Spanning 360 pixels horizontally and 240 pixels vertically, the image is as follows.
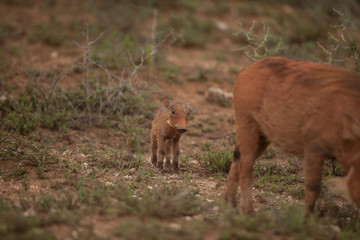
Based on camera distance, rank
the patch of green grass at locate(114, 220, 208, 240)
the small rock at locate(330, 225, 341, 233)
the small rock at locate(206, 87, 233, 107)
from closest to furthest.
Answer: the patch of green grass at locate(114, 220, 208, 240)
the small rock at locate(330, 225, 341, 233)
the small rock at locate(206, 87, 233, 107)

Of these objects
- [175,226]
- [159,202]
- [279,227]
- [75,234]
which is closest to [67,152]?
[159,202]

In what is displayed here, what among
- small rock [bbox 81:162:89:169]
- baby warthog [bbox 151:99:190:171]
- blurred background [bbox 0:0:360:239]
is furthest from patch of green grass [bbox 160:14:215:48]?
small rock [bbox 81:162:89:169]

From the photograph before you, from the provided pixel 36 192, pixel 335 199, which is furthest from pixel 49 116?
pixel 335 199

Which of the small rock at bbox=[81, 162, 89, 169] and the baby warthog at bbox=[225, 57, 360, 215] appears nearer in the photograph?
the baby warthog at bbox=[225, 57, 360, 215]

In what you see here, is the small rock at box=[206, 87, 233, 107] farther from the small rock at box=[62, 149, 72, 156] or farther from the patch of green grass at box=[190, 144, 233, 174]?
the small rock at box=[62, 149, 72, 156]

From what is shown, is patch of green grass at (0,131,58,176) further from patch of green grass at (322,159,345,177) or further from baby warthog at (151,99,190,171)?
patch of green grass at (322,159,345,177)

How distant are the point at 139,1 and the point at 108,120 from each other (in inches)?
297

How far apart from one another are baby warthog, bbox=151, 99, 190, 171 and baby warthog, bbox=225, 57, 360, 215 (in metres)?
1.38

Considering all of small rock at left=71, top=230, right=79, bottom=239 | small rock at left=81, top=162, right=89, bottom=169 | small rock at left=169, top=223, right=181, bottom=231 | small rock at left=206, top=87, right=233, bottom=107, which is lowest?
small rock at left=71, top=230, right=79, bottom=239

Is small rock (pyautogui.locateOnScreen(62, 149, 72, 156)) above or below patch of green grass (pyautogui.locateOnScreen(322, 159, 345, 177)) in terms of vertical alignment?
below

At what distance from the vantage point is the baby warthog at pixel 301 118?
157 inches

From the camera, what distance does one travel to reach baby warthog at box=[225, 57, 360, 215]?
4000 mm

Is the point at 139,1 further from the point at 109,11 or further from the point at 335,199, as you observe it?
the point at 335,199

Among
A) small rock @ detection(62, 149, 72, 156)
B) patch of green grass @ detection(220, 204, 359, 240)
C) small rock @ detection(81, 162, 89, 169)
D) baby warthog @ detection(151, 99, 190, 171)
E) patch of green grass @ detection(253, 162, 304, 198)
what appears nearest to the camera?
patch of green grass @ detection(220, 204, 359, 240)
